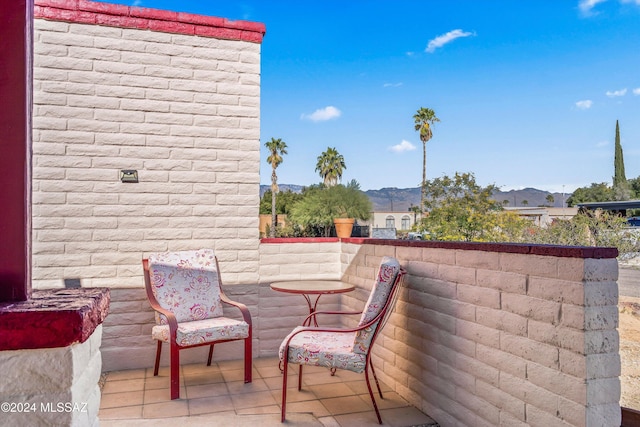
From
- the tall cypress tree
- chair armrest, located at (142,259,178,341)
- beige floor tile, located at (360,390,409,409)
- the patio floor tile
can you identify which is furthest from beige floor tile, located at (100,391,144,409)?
the tall cypress tree

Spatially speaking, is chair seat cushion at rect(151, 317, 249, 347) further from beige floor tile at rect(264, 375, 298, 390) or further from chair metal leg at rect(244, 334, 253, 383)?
beige floor tile at rect(264, 375, 298, 390)

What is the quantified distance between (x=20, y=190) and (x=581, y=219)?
1108 centimetres

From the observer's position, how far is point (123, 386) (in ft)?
11.7

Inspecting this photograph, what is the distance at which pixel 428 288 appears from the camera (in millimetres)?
2965

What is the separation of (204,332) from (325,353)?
102 centimetres

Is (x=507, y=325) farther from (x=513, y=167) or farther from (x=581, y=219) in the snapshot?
(x=513, y=167)

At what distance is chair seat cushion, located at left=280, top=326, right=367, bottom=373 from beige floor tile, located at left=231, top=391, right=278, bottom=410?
0.47 meters

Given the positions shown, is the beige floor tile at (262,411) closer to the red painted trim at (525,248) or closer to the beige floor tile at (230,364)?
the beige floor tile at (230,364)

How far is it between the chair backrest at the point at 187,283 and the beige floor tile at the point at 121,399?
1.83 ft

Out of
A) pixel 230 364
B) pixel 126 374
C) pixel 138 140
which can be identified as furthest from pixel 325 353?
pixel 138 140

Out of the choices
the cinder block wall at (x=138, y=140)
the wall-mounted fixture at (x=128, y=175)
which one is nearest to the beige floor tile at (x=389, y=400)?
the cinder block wall at (x=138, y=140)

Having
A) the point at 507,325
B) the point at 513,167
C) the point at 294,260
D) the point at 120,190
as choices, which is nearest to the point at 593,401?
the point at 507,325

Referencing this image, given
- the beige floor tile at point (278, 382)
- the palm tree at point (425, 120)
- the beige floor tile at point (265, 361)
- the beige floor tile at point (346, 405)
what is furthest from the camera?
the palm tree at point (425, 120)

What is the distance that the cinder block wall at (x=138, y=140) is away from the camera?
3.87m
